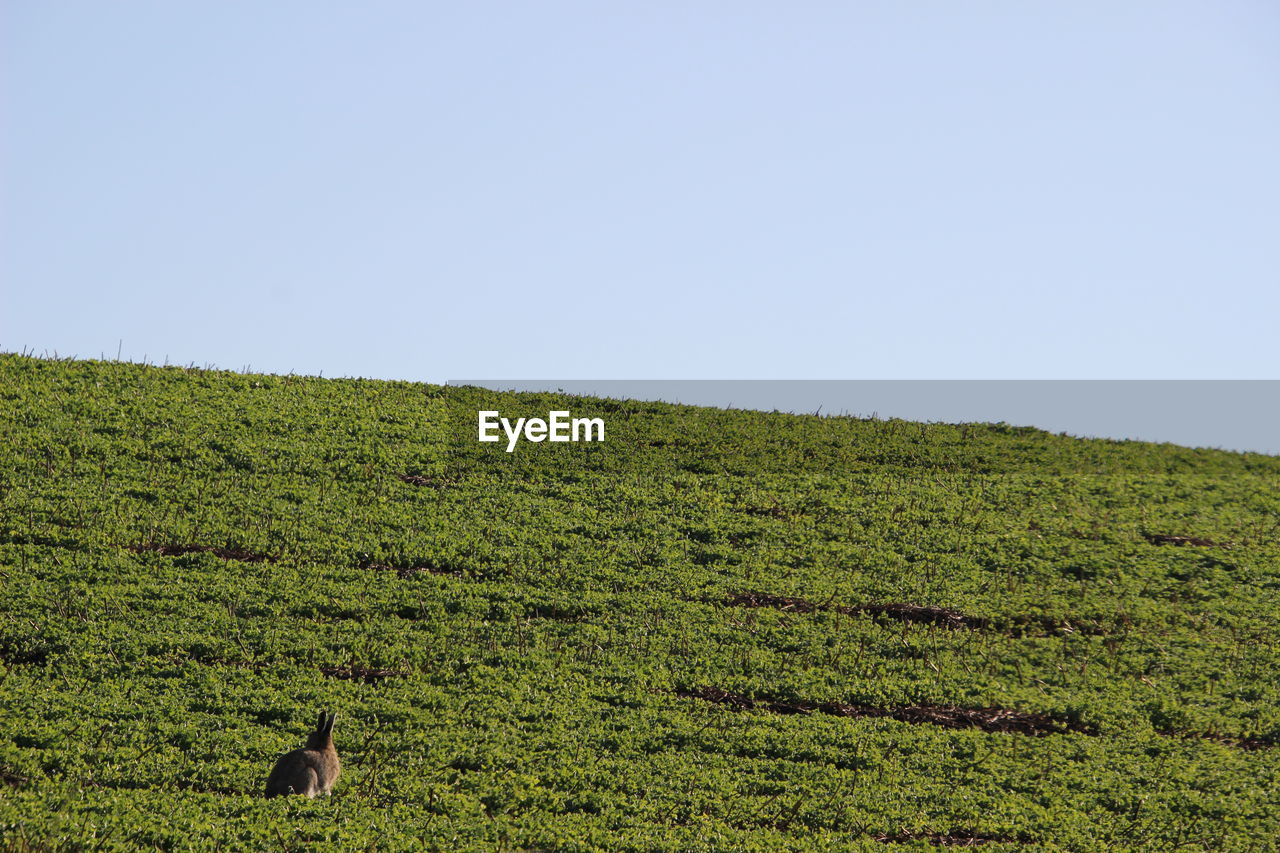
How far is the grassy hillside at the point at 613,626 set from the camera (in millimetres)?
12750

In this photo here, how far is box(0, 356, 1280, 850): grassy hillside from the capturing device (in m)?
12.8

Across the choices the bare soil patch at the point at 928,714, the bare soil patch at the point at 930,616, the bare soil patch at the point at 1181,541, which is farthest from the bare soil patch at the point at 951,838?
the bare soil patch at the point at 1181,541

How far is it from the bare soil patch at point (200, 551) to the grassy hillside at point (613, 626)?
2.8 inches

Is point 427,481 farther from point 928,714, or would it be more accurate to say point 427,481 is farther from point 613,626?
point 928,714

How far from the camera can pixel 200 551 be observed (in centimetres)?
2064

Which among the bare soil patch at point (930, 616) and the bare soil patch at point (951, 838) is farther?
the bare soil patch at point (930, 616)

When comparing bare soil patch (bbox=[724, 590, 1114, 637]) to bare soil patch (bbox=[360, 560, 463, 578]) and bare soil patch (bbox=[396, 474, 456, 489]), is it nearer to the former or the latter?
bare soil patch (bbox=[360, 560, 463, 578])

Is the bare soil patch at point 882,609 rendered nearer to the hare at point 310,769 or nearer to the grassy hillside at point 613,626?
the grassy hillside at point 613,626

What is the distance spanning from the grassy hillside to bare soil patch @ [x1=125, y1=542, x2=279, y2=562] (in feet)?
0.23

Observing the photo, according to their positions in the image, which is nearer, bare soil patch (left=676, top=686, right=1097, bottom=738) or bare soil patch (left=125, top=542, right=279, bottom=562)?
bare soil patch (left=676, top=686, right=1097, bottom=738)

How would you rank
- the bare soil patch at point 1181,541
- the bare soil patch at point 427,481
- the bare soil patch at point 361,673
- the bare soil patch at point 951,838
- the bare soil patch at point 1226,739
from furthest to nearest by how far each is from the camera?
the bare soil patch at point 427,481, the bare soil patch at point 1181,541, the bare soil patch at point 1226,739, the bare soil patch at point 361,673, the bare soil patch at point 951,838

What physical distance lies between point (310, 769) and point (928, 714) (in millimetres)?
9159

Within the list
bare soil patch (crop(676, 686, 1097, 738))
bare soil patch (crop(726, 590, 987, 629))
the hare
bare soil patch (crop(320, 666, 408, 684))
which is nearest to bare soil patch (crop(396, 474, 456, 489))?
bare soil patch (crop(726, 590, 987, 629))

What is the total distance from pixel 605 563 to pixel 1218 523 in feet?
49.6
